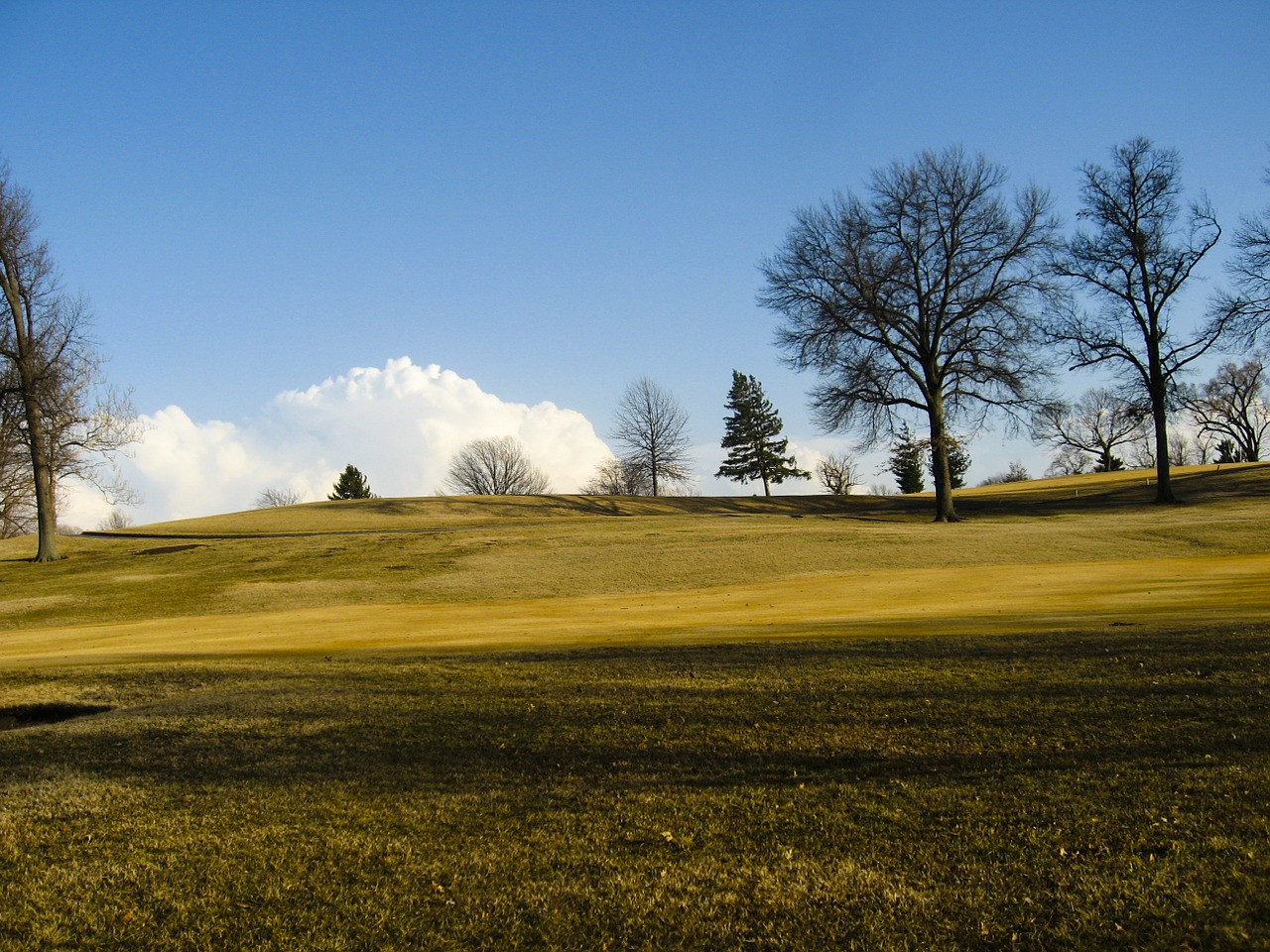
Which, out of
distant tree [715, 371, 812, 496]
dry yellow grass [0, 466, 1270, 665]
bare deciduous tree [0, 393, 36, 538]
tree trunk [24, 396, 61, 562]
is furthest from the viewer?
distant tree [715, 371, 812, 496]

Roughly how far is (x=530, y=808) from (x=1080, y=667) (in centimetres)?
668

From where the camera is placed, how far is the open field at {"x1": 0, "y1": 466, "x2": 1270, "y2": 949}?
5.05m

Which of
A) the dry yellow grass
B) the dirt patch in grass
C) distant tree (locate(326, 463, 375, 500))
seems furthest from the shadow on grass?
distant tree (locate(326, 463, 375, 500))

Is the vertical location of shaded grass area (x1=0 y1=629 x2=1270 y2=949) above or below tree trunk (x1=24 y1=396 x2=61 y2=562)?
below

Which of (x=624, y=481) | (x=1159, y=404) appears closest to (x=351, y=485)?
(x=624, y=481)

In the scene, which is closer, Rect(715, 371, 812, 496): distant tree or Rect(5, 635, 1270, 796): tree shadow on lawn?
Rect(5, 635, 1270, 796): tree shadow on lawn

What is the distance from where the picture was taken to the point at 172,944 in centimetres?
504

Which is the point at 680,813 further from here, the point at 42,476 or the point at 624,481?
the point at 624,481

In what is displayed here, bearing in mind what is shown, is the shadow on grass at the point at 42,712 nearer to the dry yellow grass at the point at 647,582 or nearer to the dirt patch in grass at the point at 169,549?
the dry yellow grass at the point at 647,582

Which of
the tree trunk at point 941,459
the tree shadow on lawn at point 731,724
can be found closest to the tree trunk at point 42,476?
the tree shadow on lawn at point 731,724

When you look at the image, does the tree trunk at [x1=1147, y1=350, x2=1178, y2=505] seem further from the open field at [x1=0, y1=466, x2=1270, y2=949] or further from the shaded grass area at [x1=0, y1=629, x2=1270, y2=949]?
the shaded grass area at [x1=0, y1=629, x2=1270, y2=949]

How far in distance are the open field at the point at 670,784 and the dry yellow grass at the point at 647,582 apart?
0.43 m

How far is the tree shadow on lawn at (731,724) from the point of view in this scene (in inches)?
286

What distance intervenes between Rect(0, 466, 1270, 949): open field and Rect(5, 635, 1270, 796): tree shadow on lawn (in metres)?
0.05
